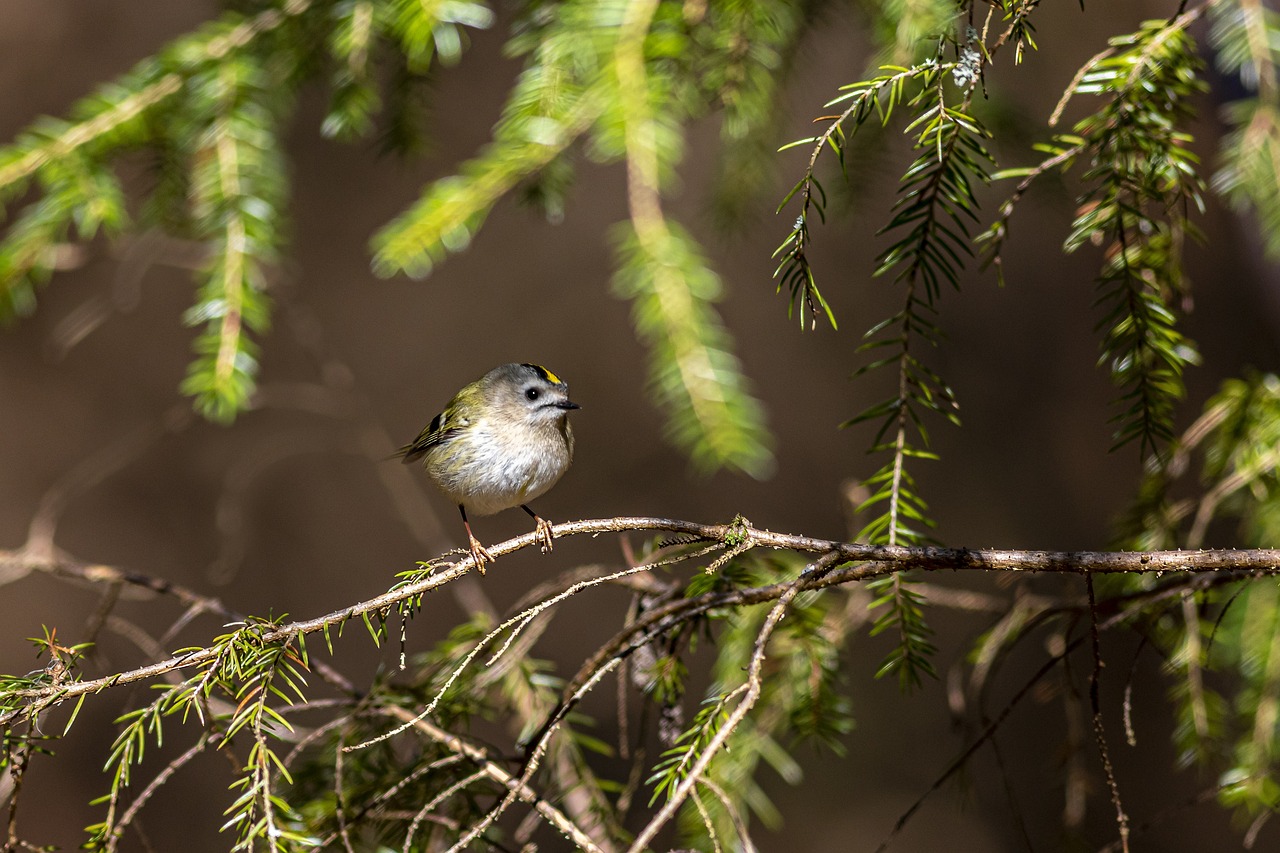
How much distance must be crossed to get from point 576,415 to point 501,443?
1.86 meters

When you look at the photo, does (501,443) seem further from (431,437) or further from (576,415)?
(576,415)

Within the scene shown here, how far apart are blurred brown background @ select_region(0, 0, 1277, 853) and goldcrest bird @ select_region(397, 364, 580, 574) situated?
1.05m

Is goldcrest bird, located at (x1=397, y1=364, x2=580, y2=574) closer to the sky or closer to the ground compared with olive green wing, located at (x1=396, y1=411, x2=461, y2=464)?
closer to the ground

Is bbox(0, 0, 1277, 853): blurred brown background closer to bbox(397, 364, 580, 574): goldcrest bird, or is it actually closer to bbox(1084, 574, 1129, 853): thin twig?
bbox(397, 364, 580, 574): goldcrest bird

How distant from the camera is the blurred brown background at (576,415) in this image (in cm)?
319

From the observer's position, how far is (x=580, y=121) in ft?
4.17

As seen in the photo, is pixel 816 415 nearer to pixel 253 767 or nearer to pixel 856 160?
pixel 856 160

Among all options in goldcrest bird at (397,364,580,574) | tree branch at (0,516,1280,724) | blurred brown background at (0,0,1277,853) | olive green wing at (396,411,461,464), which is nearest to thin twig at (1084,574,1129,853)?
tree branch at (0,516,1280,724)

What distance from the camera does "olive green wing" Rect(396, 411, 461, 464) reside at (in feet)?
6.66

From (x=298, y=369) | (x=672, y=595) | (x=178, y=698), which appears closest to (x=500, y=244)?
(x=298, y=369)

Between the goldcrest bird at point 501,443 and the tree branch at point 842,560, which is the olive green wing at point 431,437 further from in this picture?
the tree branch at point 842,560

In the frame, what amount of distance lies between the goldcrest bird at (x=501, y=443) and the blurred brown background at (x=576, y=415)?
1.05m

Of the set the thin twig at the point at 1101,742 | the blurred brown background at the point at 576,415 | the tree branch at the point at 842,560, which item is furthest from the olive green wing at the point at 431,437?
the thin twig at the point at 1101,742

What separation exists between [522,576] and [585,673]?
2.57 m
